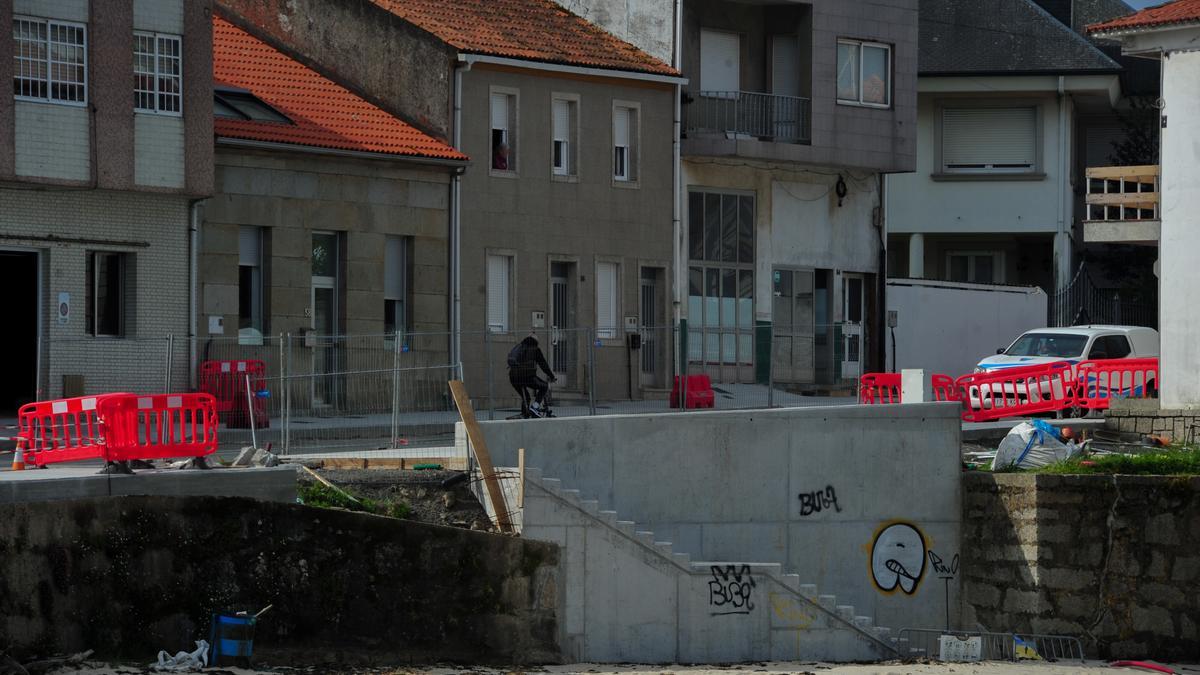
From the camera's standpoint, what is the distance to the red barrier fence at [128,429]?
20281 millimetres

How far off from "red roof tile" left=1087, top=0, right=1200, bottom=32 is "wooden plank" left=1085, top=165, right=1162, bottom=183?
2.20 metres

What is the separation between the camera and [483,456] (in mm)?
23438

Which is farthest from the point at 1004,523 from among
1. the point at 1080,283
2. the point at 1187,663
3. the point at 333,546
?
the point at 1080,283

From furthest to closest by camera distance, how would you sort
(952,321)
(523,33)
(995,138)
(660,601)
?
(995,138) → (952,321) → (523,33) → (660,601)

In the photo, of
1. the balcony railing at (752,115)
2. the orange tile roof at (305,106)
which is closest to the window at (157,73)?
the orange tile roof at (305,106)

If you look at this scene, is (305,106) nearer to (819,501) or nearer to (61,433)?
(61,433)

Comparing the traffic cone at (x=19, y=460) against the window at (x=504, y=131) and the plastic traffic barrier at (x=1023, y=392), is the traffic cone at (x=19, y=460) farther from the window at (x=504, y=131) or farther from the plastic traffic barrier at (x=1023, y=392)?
the plastic traffic barrier at (x=1023, y=392)

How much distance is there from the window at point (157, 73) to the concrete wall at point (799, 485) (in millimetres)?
9439

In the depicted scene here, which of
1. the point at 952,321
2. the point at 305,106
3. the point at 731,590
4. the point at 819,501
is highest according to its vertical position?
the point at 305,106

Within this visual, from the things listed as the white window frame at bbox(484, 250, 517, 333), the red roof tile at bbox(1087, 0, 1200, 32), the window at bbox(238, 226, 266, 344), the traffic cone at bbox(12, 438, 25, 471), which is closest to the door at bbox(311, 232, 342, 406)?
the window at bbox(238, 226, 266, 344)

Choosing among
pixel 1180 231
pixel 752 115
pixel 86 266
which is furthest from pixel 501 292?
pixel 1180 231

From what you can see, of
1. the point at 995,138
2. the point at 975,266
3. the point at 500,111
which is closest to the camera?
the point at 500,111

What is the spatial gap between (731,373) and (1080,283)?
1959 cm

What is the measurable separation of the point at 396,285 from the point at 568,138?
15.0 ft
